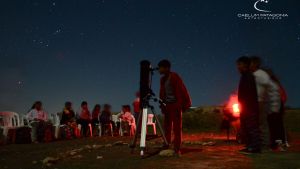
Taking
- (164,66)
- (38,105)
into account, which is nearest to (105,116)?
(38,105)

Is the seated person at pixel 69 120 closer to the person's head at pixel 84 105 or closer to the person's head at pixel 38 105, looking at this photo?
the person's head at pixel 84 105

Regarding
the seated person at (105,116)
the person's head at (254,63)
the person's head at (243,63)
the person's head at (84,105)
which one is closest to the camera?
the person's head at (243,63)

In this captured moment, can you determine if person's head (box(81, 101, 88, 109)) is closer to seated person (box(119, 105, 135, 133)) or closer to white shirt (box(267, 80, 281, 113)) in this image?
seated person (box(119, 105, 135, 133))

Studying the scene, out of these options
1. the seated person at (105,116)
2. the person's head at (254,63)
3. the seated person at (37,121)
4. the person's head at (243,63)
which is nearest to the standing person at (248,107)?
the person's head at (243,63)

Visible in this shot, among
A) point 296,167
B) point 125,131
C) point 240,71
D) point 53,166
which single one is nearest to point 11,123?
point 125,131

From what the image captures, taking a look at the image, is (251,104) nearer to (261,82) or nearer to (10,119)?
(261,82)

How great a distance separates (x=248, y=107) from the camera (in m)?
7.46

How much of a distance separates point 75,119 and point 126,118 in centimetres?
230

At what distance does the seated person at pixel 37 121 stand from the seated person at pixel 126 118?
4.01m

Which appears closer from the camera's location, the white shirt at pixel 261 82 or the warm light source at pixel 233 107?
the white shirt at pixel 261 82

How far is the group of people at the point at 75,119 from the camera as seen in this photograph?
1336 cm

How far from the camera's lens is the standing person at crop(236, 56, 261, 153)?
288 inches

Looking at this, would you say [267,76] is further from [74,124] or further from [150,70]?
[74,124]

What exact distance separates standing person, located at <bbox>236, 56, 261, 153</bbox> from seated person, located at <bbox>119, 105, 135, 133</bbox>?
936cm
